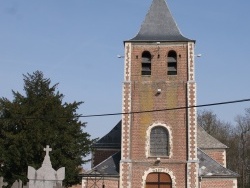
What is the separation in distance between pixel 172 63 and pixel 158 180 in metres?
6.62

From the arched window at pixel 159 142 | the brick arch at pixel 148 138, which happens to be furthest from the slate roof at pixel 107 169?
the arched window at pixel 159 142

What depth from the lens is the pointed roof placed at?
26016 mm

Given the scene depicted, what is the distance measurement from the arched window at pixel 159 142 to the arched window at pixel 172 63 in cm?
328

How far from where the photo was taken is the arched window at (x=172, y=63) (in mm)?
25533

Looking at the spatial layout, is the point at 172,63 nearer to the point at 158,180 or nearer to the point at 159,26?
the point at 159,26

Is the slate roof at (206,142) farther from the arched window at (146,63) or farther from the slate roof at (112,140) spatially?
the arched window at (146,63)

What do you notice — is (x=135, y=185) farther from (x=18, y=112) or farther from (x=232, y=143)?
(x=232, y=143)

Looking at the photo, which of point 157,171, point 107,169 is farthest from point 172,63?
point 107,169

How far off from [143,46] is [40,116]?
7074 millimetres

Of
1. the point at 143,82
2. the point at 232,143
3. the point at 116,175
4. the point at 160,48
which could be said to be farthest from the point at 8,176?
the point at 232,143

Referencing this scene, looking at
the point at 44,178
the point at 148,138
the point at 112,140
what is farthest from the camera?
the point at 112,140

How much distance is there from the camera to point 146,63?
25812 millimetres

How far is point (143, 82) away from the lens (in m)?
25.4

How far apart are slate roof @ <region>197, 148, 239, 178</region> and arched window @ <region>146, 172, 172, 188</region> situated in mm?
1789
